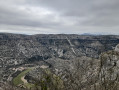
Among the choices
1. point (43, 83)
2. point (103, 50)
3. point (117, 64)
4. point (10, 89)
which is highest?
point (103, 50)

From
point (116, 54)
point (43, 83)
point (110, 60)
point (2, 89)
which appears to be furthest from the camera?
point (116, 54)

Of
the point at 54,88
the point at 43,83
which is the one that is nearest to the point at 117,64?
the point at 54,88

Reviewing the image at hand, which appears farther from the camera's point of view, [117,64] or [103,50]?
[117,64]

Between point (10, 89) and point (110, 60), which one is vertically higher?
point (110, 60)

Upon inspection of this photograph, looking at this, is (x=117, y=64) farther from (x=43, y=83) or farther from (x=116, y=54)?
(x=43, y=83)

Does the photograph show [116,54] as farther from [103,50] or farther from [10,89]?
[103,50]

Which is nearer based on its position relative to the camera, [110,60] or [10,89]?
[10,89]

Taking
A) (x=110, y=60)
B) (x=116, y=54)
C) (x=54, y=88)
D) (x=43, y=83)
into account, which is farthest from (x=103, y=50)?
(x=116, y=54)

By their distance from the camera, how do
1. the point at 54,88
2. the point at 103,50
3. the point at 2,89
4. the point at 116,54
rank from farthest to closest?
the point at 116,54, the point at 2,89, the point at 54,88, the point at 103,50

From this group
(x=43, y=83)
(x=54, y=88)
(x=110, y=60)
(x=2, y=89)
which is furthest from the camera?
(x=110, y=60)
